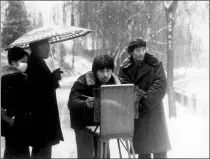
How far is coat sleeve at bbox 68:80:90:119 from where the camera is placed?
3.40 meters

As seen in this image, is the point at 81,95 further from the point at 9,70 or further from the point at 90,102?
the point at 9,70

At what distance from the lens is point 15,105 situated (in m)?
3.54

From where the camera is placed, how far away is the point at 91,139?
3691mm

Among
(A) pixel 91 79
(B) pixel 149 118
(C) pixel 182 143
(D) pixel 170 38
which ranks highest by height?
(D) pixel 170 38

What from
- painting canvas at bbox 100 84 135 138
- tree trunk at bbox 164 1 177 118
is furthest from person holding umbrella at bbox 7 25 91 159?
tree trunk at bbox 164 1 177 118

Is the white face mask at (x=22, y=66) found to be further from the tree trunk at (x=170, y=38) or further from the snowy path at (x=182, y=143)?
the tree trunk at (x=170, y=38)

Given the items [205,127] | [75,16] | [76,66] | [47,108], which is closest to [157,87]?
[47,108]

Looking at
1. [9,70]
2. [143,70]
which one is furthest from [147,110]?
[9,70]

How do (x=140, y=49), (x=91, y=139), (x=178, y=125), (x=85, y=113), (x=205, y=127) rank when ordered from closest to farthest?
(x=85, y=113)
(x=91, y=139)
(x=140, y=49)
(x=205, y=127)
(x=178, y=125)

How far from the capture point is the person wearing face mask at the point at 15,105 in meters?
3.48

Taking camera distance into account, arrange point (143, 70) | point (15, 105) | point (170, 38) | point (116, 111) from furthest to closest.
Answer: point (170, 38) < point (143, 70) < point (15, 105) < point (116, 111)

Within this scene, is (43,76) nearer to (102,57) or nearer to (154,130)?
(102,57)

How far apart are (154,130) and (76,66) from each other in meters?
38.8

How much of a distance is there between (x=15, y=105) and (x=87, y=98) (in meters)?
0.71
